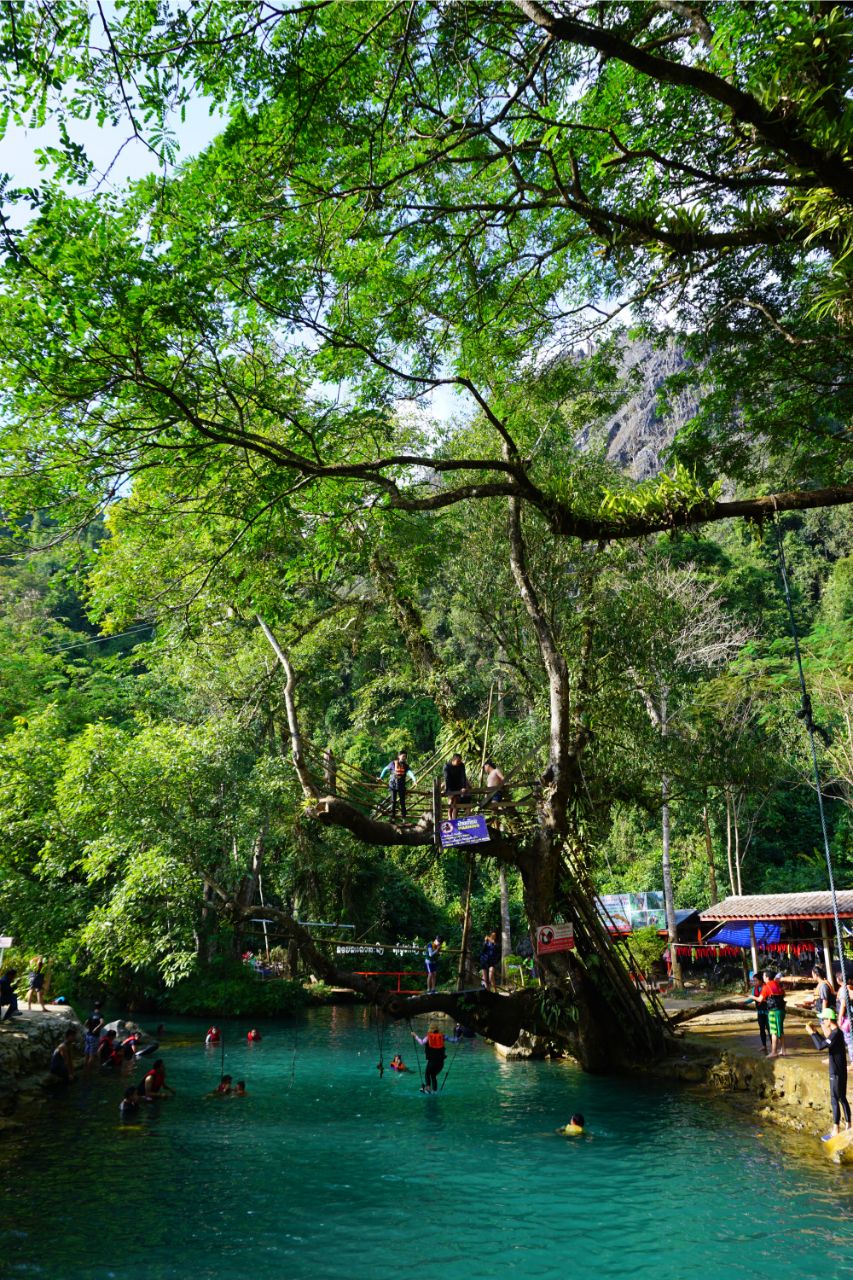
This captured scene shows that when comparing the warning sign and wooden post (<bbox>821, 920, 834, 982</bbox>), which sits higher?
the warning sign

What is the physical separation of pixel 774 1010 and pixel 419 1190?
6.51 metres

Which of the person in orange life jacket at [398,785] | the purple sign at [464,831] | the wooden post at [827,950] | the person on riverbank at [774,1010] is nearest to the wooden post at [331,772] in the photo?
the person in orange life jacket at [398,785]

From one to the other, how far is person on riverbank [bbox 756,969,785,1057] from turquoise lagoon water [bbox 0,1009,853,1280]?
1.43m

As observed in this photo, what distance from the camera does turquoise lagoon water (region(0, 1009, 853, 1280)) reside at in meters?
7.39

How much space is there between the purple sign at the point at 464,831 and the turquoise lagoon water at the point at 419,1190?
3.93m

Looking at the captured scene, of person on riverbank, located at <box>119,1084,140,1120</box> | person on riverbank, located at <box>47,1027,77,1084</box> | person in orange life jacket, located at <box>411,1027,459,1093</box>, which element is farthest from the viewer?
person on riverbank, located at <box>47,1027,77,1084</box>

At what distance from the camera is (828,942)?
18.3 m

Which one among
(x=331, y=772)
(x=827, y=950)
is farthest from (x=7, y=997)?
(x=827, y=950)

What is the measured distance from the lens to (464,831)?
12.2m

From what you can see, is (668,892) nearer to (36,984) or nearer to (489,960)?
(489,960)

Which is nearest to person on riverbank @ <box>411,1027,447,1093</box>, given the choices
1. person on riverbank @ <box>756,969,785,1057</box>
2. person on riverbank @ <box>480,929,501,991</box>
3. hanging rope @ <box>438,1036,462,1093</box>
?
hanging rope @ <box>438,1036,462,1093</box>

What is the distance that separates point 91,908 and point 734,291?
18437mm

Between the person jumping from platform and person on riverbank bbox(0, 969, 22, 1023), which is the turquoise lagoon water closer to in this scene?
person on riverbank bbox(0, 969, 22, 1023)

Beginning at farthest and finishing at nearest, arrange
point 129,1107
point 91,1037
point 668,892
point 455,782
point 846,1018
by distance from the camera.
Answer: point 668,892 → point 91,1037 → point 455,782 → point 129,1107 → point 846,1018
